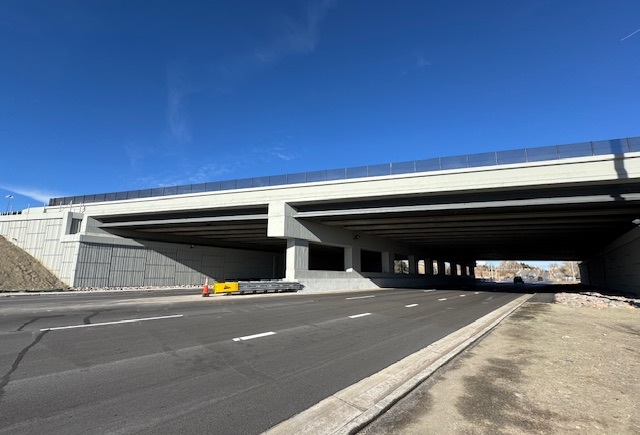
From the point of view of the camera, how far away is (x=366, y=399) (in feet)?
14.6

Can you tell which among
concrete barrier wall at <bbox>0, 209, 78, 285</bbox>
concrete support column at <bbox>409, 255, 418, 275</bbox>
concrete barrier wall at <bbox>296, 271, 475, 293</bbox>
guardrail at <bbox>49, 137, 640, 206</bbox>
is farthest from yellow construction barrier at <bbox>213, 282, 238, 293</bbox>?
concrete support column at <bbox>409, 255, 418, 275</bbox>

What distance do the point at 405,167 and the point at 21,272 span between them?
35.0 m

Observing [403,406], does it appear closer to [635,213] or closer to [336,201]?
[336,201]

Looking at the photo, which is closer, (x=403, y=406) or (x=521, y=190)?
(x=403, y=406)

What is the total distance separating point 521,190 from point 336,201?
14.0 m

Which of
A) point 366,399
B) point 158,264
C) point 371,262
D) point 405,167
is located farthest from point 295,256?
point 371,262

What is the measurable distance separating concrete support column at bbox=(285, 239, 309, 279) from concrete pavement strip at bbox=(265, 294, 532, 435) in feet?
74.0

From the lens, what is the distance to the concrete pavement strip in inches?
143

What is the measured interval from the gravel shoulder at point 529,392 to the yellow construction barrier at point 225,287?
1795cm

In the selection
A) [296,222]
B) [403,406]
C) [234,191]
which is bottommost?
[403,406]

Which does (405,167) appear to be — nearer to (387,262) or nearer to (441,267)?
(387,262)

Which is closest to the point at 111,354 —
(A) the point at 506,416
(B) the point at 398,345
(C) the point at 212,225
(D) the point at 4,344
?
(D) the point at 4,344

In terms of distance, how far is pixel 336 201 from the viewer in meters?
29.0

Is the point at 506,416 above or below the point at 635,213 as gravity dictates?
below
